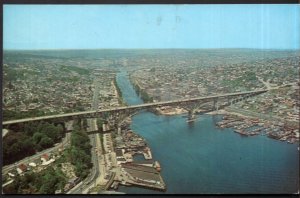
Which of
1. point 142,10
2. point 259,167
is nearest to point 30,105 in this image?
point 142,10

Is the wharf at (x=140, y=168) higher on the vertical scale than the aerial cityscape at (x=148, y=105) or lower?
lower

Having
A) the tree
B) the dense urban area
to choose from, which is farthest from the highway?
the tree

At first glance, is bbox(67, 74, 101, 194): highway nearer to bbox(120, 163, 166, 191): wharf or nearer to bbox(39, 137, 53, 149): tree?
bbox(120, 163, 166, 191): wharf

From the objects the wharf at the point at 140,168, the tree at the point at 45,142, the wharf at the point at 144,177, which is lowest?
the wharf at the point at 144,177

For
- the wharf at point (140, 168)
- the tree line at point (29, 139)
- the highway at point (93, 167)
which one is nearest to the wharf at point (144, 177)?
the wharf at point (140, 168)

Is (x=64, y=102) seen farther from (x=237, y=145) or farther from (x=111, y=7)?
(x=237, y=145)

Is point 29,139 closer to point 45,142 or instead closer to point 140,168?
point 45,142

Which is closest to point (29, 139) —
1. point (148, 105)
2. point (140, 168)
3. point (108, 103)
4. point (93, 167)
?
point (93, 167)

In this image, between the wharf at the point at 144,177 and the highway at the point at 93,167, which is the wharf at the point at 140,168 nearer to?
the wharf at the point at 144,177
